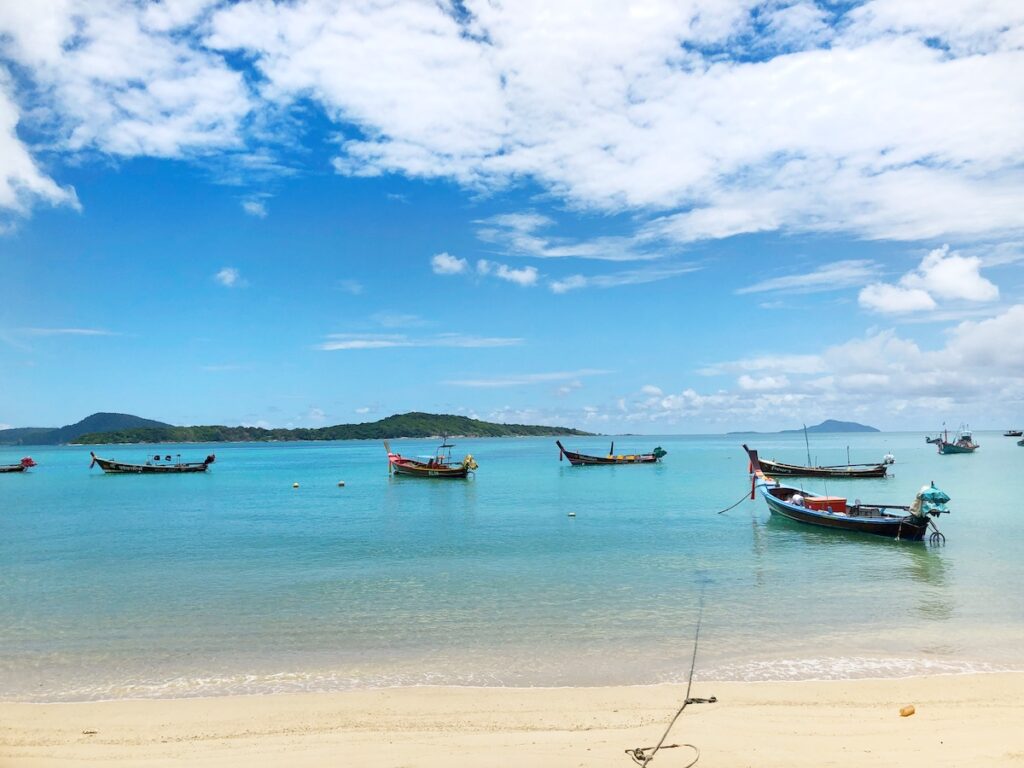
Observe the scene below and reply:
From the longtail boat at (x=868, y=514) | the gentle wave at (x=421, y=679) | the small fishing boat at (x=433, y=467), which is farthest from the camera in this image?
the small fishing boat at (x=433, y=467)

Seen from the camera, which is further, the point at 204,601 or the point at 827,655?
the point at 204,601

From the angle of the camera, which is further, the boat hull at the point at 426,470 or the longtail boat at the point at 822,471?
the longtail boat at the point at 822,471

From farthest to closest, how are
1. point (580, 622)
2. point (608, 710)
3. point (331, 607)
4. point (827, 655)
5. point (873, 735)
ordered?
1. point (331, 607)
2. point (580, 622)
3. point (827, 655)
4. point (608, 710)
5. point (873, 735)

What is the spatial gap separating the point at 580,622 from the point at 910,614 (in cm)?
665

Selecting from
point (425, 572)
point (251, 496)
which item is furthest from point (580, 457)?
point (425, 572)

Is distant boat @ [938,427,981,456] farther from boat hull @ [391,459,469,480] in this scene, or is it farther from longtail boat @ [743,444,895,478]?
boat hull @ [391,459,469,480]

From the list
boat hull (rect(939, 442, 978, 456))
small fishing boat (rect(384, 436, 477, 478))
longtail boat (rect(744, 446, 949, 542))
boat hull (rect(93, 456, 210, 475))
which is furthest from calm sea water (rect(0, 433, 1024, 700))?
boat hull (rect(939, 442, 978, 456))

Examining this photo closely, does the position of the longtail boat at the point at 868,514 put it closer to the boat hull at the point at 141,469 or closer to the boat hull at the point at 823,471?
the boat hull at the point at 823,471

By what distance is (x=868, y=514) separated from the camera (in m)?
23.8

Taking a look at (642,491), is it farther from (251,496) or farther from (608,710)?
(608,710)

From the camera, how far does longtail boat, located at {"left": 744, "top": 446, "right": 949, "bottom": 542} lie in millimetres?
21000

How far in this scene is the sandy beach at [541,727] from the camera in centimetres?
714

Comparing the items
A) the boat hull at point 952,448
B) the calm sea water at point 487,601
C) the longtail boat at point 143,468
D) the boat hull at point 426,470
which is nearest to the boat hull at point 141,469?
the longtail boat at point 143,468

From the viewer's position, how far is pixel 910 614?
13.3 m
